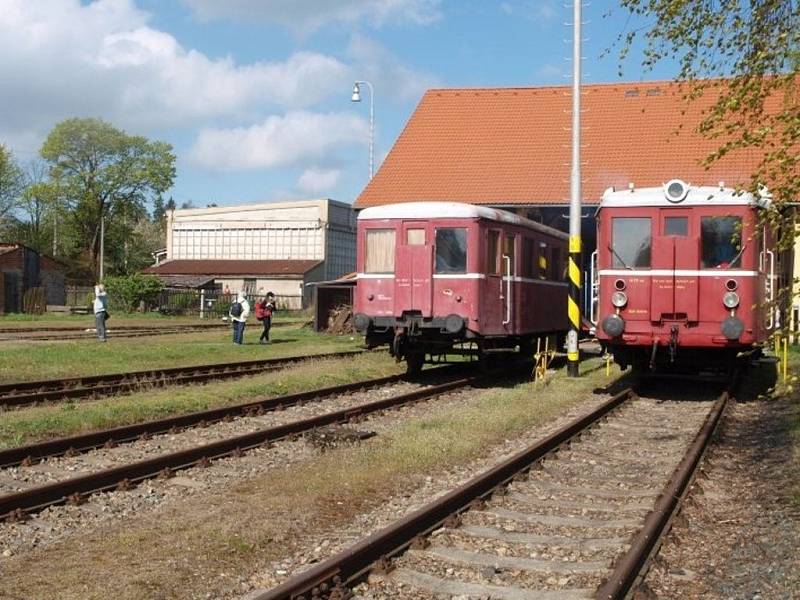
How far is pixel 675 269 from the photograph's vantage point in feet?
48.6

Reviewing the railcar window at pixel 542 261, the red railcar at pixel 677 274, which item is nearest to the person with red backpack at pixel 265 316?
the railcar window at pixel 542 261

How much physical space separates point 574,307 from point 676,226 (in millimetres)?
3649

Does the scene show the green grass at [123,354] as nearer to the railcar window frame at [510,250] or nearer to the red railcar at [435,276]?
the red railcar at [435,276]

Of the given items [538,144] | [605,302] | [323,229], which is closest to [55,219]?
[323,229]

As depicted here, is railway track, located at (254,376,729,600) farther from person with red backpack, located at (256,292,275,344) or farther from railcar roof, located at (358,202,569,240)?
person with red backpack, located at (256,292,275,344)

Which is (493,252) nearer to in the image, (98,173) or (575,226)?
(575,226)

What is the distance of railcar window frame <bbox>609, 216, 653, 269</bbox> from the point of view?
15109 millimetres

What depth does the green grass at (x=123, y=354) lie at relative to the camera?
18.5m

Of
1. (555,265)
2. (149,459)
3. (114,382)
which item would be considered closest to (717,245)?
(555,265)

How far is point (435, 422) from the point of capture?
11969 millimetres

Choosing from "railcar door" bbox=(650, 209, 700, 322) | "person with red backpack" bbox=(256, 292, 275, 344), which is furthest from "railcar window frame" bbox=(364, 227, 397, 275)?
"person with red backpack" bbox=(256, 292, 275, 344)

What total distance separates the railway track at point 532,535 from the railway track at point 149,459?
2.89m

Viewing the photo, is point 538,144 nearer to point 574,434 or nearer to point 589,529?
point 574,434

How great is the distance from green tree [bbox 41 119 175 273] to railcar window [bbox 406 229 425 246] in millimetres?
69158
